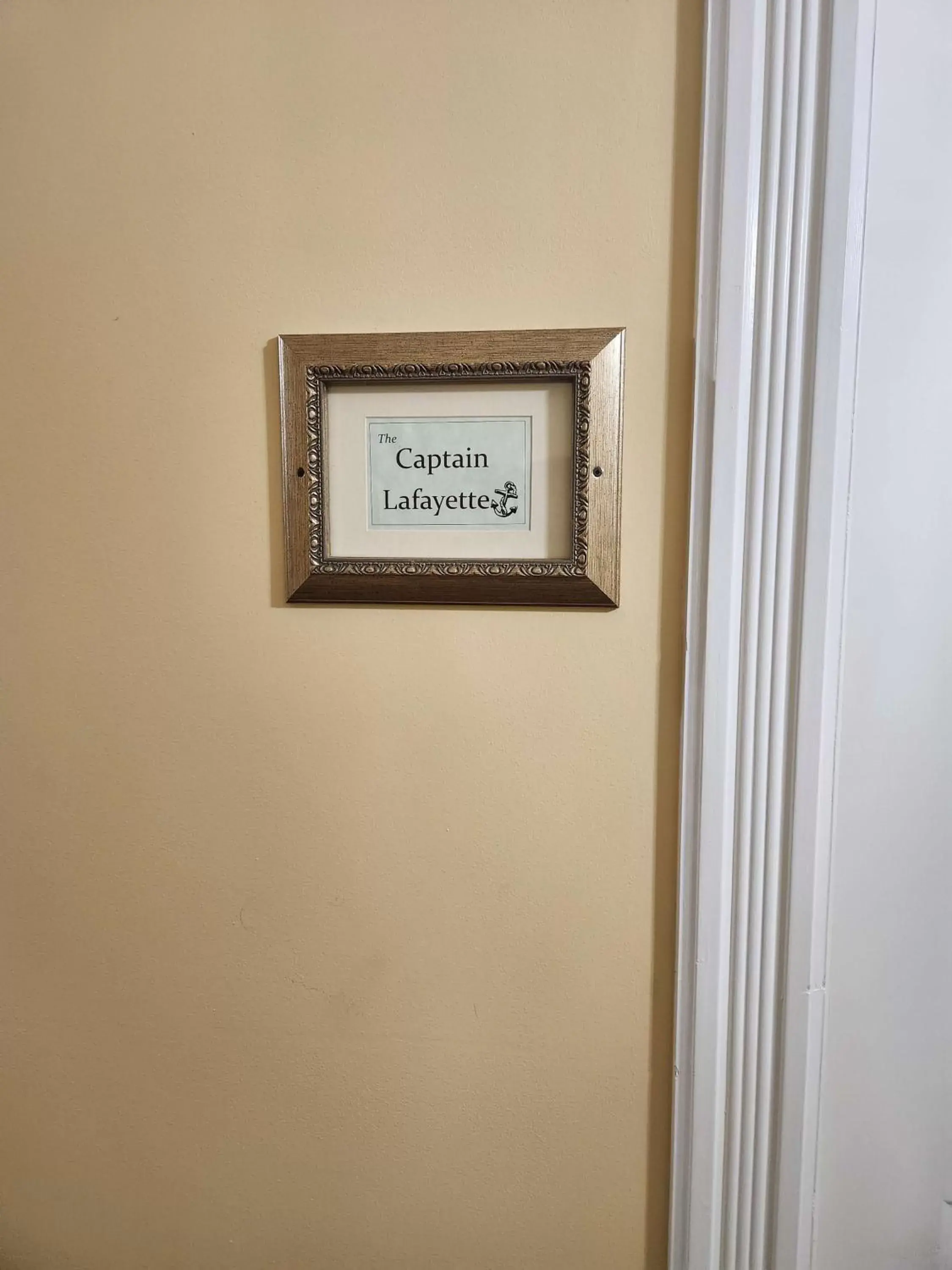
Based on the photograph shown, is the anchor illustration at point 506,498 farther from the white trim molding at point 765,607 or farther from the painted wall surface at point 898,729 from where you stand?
the painted wall surface at point 898,729

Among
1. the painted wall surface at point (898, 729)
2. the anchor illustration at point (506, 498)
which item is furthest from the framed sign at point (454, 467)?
the painted wall surface at point (898, 729)

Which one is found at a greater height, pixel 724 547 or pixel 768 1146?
pixel 724 547

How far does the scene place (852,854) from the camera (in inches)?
22.8

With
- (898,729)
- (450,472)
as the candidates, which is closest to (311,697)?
(450,472)

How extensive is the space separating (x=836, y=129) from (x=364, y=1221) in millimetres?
989

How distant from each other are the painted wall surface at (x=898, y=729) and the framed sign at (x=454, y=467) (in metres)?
0.21

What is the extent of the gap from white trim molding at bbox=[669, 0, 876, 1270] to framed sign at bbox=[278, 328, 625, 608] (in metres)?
0.08

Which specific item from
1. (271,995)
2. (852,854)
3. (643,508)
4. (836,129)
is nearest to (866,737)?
(852,854)

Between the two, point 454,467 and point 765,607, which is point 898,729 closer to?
point 765,607

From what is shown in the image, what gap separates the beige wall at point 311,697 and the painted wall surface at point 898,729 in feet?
0.47

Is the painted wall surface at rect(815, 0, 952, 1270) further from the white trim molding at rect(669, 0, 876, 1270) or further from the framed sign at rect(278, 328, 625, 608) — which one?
the framed sign at rect(278, 328, 625, 608)

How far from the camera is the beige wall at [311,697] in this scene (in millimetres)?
556

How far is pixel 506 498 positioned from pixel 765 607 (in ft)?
0.73

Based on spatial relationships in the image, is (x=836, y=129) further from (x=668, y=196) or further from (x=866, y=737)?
(x=866, y=737)
